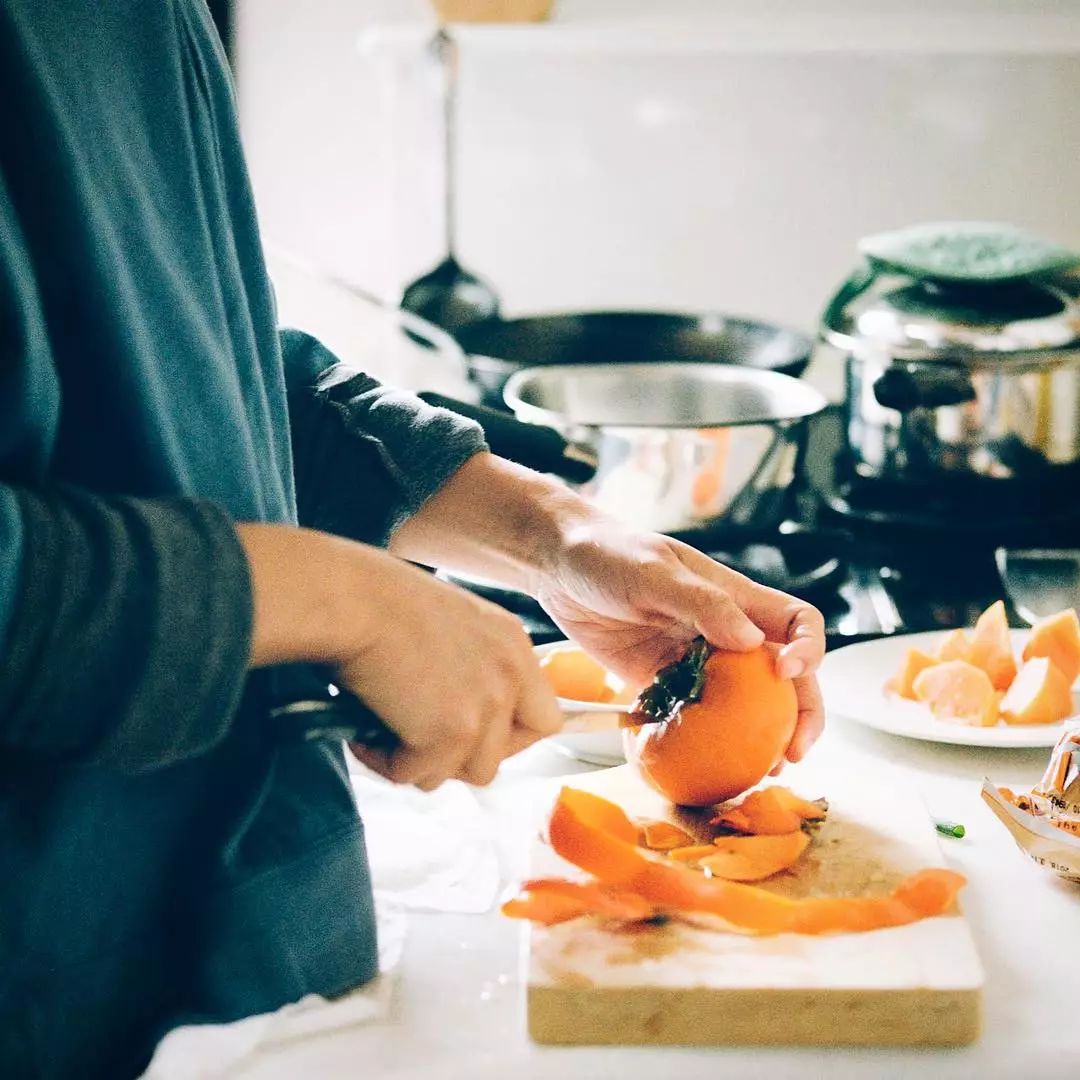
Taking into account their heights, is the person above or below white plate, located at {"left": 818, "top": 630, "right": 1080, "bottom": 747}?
above

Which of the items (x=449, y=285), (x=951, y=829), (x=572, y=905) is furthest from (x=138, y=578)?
(x=449, y=285)

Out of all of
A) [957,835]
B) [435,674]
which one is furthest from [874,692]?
[435,674]

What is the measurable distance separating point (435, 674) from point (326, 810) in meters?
0.10

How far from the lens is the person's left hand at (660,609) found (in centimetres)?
82

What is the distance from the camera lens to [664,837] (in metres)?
0.80

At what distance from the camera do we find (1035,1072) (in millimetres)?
651

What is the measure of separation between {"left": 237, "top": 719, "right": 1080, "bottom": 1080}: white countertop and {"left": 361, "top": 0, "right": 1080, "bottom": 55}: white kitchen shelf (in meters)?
1.06

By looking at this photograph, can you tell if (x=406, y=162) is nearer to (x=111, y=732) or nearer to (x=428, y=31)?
(x=428, y=31)

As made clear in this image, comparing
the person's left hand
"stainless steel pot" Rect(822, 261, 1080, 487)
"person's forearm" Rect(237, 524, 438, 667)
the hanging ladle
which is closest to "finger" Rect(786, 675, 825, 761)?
the person's left hand

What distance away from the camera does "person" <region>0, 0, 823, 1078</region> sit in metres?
0.52

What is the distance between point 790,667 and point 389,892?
0.26m

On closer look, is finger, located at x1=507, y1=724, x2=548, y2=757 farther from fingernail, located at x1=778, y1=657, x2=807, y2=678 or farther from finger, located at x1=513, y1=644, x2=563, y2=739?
fingernail, located at x1=778, y1=657, x2=807, y2=678

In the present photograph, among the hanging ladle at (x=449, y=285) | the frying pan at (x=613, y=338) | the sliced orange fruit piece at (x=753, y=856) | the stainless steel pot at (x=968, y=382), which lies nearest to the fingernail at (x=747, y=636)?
the sliced orange fruit piece at (x=753, y=856)

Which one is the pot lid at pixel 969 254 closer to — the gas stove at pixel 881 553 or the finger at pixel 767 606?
the gas stove at pixel 881 553
